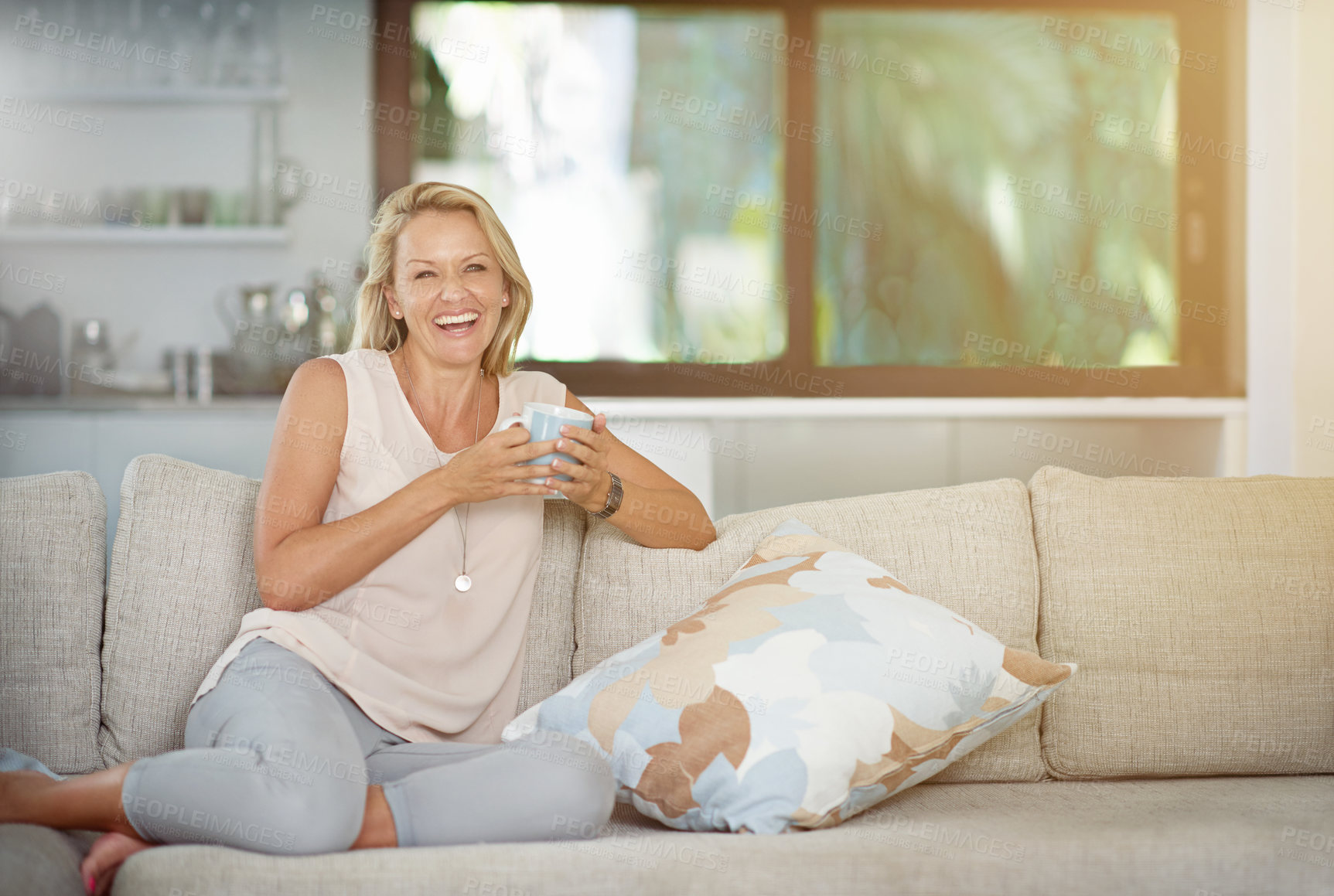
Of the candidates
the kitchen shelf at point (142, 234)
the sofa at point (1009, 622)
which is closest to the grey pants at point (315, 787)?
the sofa at point (1009, 622)

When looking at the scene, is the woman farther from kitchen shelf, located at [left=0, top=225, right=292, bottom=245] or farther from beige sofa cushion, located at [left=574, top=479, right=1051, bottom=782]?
kitchen shelf, located at [left=0, top=225, right=292, bottom=245]

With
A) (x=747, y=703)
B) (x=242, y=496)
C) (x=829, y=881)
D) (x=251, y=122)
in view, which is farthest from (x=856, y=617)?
(x=251, y=122)

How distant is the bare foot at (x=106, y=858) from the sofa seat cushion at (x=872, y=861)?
5 centimetres

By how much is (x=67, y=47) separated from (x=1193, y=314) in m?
3.68

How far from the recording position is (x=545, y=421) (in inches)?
54.3

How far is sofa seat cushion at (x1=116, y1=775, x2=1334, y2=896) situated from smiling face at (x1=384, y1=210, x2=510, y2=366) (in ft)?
2.37

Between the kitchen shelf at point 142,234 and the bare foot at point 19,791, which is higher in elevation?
the kitchen shelf at point 142,234

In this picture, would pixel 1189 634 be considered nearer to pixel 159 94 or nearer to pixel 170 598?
pixel 170 598

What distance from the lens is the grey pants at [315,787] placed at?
1125mm

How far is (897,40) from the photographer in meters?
3.53

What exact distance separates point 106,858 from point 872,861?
30.6 inches

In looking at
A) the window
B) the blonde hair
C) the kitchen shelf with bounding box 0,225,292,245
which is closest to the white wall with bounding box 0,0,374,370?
the kitchen shelf with bounding box 0,225,292,245

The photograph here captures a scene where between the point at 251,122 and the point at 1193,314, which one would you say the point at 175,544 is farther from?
the point at 1193,314

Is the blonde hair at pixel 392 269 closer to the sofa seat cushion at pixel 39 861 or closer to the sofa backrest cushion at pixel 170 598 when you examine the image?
the sofa backrest cushion at pixel 170 598
